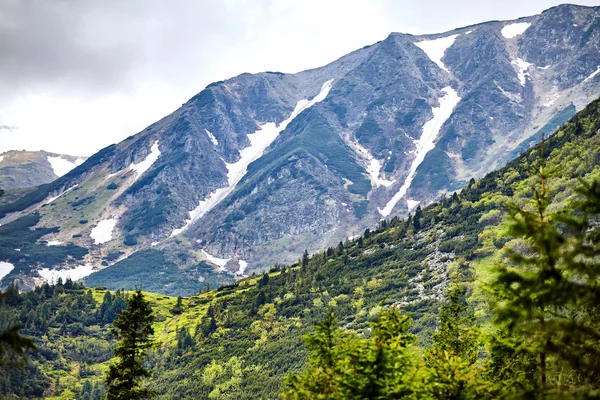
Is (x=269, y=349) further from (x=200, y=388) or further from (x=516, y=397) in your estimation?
(x=516, y=397)

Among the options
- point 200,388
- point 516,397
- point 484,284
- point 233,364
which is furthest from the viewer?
point 233,364

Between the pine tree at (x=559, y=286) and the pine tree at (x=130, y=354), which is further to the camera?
the pine tree at (x=130, y=354)

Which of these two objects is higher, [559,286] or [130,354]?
[559,286]

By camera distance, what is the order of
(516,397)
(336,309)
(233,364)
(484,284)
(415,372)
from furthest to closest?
(336,309)
(233,364)
(415,372)
(484,284)
(516,397)

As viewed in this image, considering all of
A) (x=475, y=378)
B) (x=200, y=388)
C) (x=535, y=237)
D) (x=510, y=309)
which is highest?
(x=535, y=237)

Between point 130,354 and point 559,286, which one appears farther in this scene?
point 130,354

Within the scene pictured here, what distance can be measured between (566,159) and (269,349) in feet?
418

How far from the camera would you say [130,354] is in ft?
123

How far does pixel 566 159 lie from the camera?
→ 192375mm

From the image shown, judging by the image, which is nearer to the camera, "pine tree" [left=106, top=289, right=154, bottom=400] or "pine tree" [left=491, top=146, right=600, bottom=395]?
"pine tree" [left=491, top=146, right=600, bottom=395]

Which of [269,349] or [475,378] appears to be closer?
[475,378]

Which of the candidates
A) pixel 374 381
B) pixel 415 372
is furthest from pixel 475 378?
pixel 374 381

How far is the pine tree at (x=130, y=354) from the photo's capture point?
36.5 m

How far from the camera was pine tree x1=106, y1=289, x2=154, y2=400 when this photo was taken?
36.5 meters
